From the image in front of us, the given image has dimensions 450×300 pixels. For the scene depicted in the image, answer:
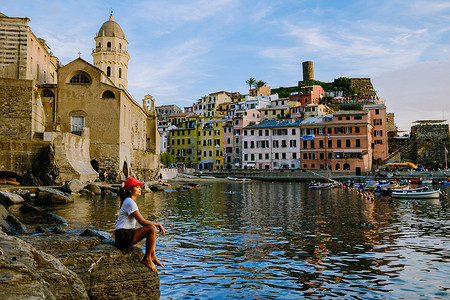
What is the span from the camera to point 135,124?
57750 millimetres

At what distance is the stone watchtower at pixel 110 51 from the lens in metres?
68.9

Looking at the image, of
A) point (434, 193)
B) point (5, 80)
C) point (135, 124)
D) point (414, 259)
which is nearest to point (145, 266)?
point (414, 259)

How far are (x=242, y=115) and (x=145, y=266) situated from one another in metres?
81.4

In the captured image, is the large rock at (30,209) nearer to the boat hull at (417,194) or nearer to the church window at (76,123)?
the church window at (76,123)

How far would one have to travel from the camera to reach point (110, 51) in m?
68.9

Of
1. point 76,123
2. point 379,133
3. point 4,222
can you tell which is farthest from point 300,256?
point 379,133

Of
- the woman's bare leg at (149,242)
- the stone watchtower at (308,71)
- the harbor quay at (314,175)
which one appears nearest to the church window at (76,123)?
the harbor quay at (314,175)

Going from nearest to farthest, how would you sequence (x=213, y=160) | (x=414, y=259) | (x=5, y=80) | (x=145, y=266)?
(x=145, y=266) < (x=414, y=259) < (x=5, y=80) < (x=213, y=160)

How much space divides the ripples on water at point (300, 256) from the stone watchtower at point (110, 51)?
52602 mm

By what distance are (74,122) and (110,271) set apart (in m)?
41.7

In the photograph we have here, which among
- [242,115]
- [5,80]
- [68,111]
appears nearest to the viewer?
[5,80]

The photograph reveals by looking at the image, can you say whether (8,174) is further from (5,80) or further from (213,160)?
(213,160)

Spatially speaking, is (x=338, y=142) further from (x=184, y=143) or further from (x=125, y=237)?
(x=125, y=237)

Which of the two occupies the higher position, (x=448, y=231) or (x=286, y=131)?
(x=286, y=131)
